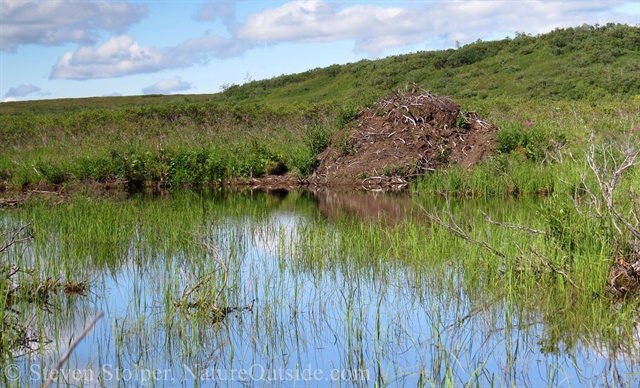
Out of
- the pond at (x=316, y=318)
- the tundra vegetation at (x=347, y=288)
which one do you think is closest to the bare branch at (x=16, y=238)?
the tundra vegetation at (x=347, y=288)

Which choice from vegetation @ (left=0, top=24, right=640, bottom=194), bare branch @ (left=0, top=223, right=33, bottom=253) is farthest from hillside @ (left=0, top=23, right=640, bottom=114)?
bare branch @ (left=0, top=223, right=33, bottom=253)

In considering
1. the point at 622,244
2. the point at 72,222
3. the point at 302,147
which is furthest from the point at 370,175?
the point at 622,244

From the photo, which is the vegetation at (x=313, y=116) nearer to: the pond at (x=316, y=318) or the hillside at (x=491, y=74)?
the hillside at (x=491, y=74)

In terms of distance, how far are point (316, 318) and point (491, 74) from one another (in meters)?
61.4

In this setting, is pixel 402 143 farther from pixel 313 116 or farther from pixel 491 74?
pixel 491 74

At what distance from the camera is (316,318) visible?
22.2 feet

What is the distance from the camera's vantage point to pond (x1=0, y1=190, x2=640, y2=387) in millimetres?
5332

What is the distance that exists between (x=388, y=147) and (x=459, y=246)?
1174cm

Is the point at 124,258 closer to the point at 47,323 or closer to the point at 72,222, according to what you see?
the point at 72,222

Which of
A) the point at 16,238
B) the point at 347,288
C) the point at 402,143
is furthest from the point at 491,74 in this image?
the point at 347,288

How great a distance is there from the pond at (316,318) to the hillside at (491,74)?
44009mm

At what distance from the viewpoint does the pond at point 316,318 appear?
5332 mm

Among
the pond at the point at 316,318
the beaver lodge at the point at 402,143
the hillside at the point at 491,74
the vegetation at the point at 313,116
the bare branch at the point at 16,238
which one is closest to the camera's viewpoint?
the pond at the point at 316,318

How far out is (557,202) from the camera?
25.8 ft
